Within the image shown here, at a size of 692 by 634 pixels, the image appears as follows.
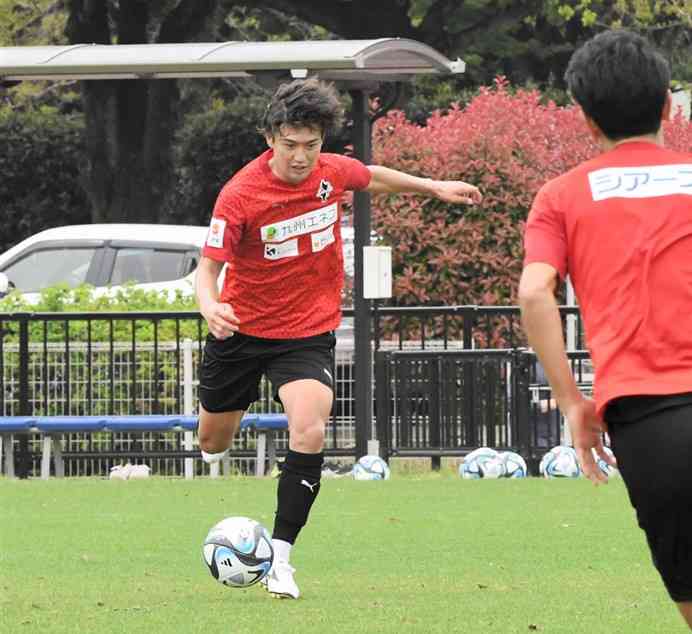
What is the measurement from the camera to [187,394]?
1473 cm

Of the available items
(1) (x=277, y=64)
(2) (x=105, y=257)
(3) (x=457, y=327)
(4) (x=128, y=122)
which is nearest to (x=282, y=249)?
(1) (x=277, y=64)

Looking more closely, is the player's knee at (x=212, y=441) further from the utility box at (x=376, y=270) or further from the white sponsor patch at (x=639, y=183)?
the utility box at (x=376, y=270)

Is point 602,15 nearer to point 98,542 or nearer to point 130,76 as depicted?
point 130,76

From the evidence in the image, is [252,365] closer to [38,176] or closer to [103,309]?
[103,309]

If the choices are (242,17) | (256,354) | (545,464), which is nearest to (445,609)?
(256,354)

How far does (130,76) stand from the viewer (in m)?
14.3

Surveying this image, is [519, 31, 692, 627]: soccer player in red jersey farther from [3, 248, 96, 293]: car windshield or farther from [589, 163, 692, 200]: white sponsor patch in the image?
[3, 248, 96, 293]: car windshield

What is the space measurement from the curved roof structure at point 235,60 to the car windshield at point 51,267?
6140mm

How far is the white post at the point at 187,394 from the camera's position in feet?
48.2

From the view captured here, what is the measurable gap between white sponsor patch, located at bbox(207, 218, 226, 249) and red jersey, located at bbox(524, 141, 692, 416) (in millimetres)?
3428

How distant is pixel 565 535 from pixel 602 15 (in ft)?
74.5

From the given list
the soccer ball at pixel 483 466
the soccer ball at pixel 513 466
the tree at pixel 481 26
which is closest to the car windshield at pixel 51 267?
the soccer ball at pixel 483 466

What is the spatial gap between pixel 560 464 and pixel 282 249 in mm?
5987

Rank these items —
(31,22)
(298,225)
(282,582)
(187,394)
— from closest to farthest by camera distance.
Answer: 1. (282,582)
2. (298,225)
3. (187,394)
4. (31,22)
